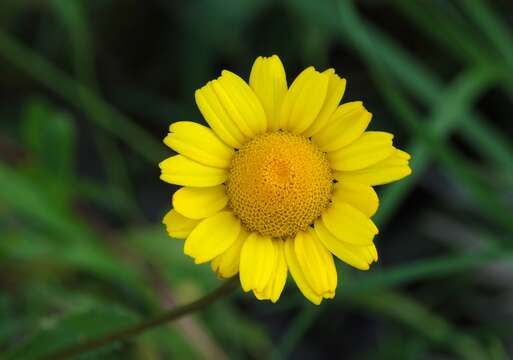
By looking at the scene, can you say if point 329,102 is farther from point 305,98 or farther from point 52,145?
point 52,145

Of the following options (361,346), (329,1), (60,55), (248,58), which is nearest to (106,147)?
(60,55)

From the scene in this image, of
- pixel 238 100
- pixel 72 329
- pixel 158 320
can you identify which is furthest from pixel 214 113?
pixel 72 329

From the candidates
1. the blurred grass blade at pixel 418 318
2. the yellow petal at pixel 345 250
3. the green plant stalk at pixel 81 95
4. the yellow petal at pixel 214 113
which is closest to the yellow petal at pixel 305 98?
the yellow petal at pixel 214 113

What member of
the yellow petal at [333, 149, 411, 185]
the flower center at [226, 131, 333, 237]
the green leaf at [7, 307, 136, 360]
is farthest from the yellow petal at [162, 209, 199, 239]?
the green leaf at [7, 307, 136, 360]

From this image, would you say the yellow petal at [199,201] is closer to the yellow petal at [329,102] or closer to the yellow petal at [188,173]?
the yellow petal at [188,173]

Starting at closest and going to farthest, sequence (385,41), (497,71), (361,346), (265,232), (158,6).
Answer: (265,232), (497,71), (385,41), (361,346), (158,6)

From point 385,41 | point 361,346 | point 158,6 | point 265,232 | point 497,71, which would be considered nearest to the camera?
point 265,232

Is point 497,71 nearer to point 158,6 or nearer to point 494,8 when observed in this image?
point 494,8

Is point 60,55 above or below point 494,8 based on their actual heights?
below
